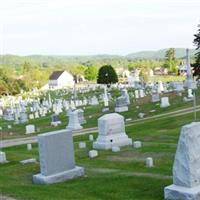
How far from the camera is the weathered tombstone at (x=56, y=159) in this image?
14453mm

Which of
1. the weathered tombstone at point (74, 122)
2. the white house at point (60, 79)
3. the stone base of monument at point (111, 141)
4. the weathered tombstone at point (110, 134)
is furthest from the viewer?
the white house at point (60, 79)

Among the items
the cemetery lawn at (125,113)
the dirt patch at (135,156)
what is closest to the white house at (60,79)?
the cemetery lawn at (125,113)

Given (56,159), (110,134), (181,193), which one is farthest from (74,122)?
(181,193)

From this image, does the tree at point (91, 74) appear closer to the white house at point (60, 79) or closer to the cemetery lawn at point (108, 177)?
the white house at point (60, 79)

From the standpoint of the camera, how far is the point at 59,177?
1446 cm

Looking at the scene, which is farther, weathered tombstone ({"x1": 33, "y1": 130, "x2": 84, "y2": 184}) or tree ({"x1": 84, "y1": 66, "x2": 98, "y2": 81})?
tree ({"x1": 84, "y1": 66, "x2": 98, "y2": 81})

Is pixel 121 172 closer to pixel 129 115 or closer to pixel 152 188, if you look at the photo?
pixel 152 188

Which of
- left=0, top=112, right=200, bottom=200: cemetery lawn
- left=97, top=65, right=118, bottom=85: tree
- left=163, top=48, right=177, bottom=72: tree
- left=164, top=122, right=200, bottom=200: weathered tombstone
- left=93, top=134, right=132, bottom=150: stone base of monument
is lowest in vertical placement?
left=0, top=112, right=200, bottom=200: cemetery lawn

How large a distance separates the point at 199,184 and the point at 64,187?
4.36m

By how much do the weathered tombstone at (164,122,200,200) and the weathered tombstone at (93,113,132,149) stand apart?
970 cm

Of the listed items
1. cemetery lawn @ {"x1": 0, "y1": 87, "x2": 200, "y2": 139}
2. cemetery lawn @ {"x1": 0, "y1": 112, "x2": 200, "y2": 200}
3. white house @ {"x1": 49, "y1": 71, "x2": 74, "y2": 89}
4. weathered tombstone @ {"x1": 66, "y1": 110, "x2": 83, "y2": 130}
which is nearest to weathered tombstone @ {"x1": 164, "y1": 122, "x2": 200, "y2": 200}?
cemetery lawn @ {"x1": 0, "y1": 112, "x2": 200, "y2": 200}

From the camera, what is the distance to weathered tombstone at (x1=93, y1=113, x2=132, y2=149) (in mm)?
20734

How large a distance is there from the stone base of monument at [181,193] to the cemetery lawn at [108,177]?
51 centimetres

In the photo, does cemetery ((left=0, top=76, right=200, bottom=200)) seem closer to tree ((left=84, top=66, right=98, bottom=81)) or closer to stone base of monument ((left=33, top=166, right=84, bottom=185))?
stone base of monument ((left=33, top=166, right=84, bottom=185))
